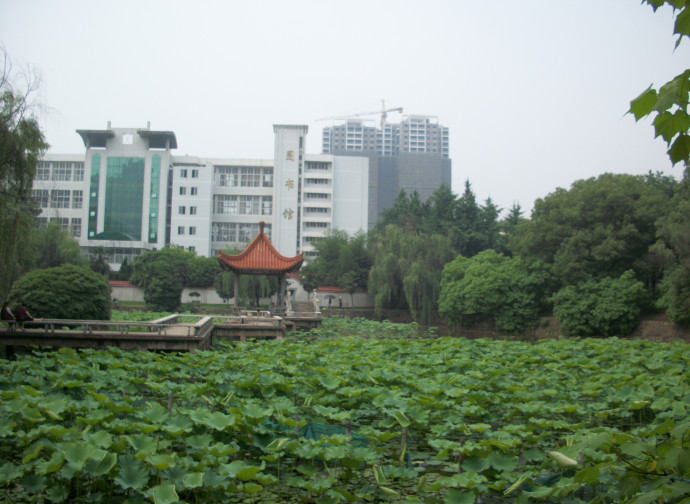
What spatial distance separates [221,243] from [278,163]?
7.24m

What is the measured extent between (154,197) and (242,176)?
7019 mm

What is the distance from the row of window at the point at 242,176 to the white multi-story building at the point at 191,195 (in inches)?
2.9

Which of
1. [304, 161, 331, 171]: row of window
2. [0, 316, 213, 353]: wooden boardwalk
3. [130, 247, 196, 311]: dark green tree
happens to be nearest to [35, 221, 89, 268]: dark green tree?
[130, 247, 196, 311]: dark green tree

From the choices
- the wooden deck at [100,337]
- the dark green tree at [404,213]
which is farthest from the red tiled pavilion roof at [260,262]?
the dark green tree at [404,213]

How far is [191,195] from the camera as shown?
3894 cm

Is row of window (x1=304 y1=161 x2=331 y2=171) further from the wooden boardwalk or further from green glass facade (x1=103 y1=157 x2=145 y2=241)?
the wooden boardwalk

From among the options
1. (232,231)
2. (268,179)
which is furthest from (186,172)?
(268,179)

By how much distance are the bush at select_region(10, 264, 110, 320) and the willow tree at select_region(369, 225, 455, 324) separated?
47.8ft

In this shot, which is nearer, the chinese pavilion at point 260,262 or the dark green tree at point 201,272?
the chinese pavilion at point 260,262

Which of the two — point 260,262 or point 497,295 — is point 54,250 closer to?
point 260,262

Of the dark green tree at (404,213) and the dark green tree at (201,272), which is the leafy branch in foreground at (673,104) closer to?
the dark green tree at (201,272)

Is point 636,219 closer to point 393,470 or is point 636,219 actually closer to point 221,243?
point 393,470

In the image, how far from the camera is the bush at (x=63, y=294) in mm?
10203

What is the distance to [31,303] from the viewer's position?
1021 cm
